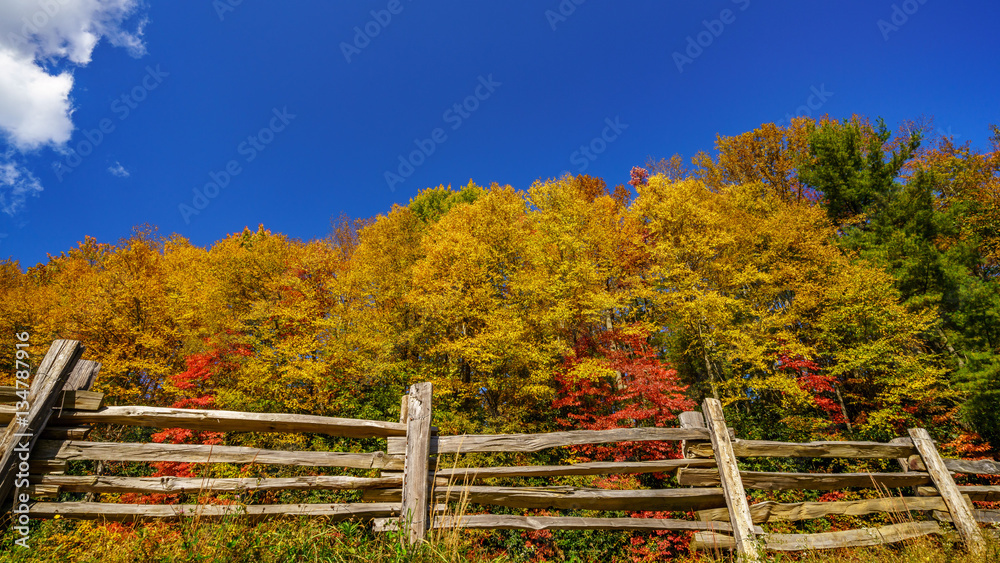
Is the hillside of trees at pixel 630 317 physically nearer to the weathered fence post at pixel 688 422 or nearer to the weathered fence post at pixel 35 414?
the weathered fence post at pixel 688 422

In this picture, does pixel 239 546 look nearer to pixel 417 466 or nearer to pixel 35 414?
pixel 417 466

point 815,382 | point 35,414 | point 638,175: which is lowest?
point 35,414

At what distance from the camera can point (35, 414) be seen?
4.16 meters

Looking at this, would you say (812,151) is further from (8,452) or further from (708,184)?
(8,452)

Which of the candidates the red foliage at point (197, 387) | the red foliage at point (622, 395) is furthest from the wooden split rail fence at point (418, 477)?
the red foliage at point (197, 387)

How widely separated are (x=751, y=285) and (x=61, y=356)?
68.2ft

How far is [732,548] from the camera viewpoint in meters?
5.00

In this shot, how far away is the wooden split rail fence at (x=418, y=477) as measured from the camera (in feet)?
13.8

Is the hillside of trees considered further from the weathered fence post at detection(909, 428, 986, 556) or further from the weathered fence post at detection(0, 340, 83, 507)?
the weathered fence post at detection(0, 340, 83, 507)

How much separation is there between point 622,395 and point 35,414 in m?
13.7

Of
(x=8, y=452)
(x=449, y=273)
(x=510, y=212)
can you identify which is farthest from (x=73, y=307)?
(x=510, y=212)

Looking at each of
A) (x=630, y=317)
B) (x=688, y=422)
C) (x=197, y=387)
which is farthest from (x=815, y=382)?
(x=197, y=387)

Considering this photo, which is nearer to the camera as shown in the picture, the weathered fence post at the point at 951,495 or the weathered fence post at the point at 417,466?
the weathered fence post at the point at 417,466

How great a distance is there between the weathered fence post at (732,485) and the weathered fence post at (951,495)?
3051 millimetres
